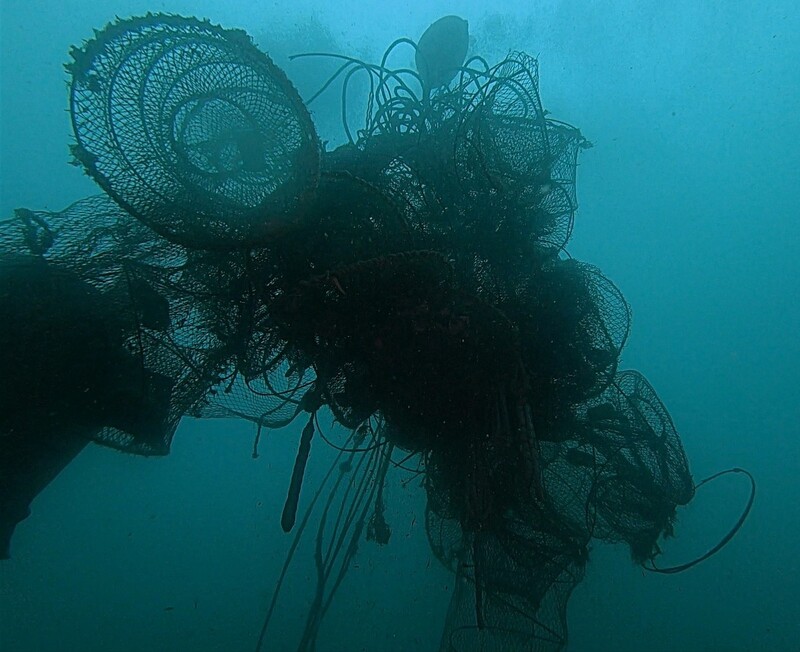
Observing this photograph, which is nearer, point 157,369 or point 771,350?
point 157,369

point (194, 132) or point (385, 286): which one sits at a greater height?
point (194, 132)

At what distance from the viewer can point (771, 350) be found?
18.3m

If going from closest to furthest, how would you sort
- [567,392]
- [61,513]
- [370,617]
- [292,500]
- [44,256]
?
[292,500] → [44,256] → [567,392] → [370,617] → [61,513]

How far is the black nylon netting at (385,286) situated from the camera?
7.52ft

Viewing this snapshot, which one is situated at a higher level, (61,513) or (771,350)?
(771,350)

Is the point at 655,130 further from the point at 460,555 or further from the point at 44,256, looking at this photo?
the point at 44,256

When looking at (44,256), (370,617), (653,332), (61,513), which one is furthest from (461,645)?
(61,513)

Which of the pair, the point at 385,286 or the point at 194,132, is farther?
the point at 385,286

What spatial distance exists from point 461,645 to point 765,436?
19.1 metres

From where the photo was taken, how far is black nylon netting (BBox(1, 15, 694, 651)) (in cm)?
229

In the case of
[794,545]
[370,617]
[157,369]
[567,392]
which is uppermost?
[794,545]

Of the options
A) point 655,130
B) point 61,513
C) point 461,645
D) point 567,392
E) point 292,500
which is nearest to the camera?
point 292,500

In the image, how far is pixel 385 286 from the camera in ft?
8.32


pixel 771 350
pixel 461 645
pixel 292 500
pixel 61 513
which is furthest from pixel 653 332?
pixel 61 513
